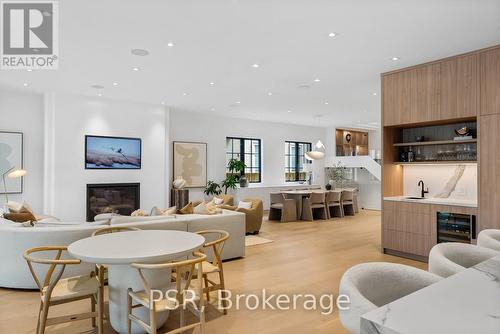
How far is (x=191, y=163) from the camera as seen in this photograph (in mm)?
9727

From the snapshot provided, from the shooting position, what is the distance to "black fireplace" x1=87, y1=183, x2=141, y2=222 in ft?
25.4

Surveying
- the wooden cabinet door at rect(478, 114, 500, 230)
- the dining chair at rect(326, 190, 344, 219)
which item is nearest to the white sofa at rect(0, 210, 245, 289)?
the wooden cabinet door at rect(478, 114, 500, 230)

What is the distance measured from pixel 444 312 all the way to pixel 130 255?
6.85 feet

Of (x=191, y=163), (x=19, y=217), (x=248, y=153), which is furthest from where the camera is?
(x=248, y=153)

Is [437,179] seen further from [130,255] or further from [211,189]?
[211,189]

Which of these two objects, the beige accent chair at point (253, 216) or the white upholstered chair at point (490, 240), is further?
the beige accent chair at point (253, 216)

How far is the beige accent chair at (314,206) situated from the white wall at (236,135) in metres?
2.39

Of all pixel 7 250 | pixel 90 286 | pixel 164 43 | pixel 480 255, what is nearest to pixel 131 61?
pixel 164 43

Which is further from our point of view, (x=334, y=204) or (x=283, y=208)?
(x=334, y=204)

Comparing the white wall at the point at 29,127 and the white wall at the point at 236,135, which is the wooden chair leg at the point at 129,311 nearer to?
the white wall at the point at 29,127

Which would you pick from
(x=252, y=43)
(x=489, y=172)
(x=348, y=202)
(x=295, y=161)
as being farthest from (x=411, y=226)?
(x=295, y=161)

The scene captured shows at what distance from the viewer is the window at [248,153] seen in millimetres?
10891

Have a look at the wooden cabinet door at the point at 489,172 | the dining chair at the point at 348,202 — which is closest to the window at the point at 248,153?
the dining chair at the point at 348,202

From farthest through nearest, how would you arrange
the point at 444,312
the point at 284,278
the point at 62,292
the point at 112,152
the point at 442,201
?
the point at 112,152 → the point at 442,201 → the point at 284,278 → the point at 62,292 → the point at 444,312
